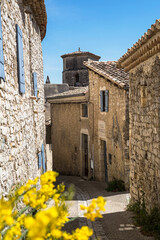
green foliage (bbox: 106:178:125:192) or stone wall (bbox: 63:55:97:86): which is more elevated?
stone wall (bbox: 63:55:97:86)

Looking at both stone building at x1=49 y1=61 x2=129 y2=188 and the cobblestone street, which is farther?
stone building at x1=49 y1=61 x2=129 y2=188

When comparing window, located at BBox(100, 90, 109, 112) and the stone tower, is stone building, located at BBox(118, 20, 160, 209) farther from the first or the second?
the stone tower

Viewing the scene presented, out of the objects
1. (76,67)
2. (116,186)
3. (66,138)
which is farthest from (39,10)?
(76,67)

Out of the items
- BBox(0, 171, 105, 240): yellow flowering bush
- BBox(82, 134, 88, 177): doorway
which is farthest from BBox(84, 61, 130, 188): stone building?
BBox(0, 171, 105, 240): yellow flowering bush

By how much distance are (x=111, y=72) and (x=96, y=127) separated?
122 inches

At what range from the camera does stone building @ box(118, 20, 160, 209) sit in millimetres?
5465

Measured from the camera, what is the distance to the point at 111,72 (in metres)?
12.2

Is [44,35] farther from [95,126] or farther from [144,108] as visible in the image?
[144,108]

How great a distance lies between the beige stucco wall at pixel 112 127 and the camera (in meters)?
10.7

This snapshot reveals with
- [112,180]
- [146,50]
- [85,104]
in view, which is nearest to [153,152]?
[146,50]

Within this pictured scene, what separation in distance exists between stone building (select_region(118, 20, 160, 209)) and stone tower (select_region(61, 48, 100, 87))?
26460 mm

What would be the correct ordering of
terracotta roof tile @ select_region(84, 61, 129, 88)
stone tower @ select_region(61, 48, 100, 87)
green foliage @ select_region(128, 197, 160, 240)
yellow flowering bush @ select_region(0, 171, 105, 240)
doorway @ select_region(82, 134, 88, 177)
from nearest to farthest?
yellow flowering bush @ select_region(0, 171, 105, 240), green foliage @ select_region(128, 197, 160, 240), terracotta roof tile @ select_region(84, 61, 129, 88), doorway @ select_region(82, 134, 88, 177), stone tower @ select_region(61, 48, 100, 87)

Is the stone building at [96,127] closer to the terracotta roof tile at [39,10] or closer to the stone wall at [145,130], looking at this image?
the stone wall at [145,130]

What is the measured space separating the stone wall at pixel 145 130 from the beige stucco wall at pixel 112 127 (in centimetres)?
290
